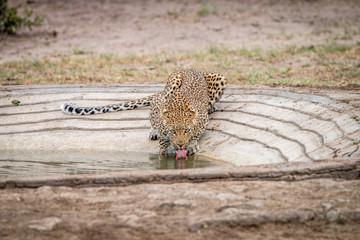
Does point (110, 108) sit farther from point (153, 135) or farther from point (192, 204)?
point (192, 204)

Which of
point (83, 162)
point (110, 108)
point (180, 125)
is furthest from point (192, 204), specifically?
point (110, 108)

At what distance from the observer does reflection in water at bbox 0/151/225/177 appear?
6710mm

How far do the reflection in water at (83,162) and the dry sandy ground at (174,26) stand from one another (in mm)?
6996

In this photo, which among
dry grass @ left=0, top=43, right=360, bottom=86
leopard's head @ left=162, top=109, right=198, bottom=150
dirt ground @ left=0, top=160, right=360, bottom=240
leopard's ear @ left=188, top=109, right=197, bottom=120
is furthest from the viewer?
dry grass @ left=0, top=43, right=360, bottom=86

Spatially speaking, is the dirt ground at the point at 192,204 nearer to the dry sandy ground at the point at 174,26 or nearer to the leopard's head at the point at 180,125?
the leopard's head at the point at 180,125

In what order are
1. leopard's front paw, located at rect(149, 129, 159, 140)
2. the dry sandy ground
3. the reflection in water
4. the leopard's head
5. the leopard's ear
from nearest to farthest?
the reflection in water → the leopard's head → the leopard's ear → leopard's front paw, located at rect(149, 129, 159, 140) → the dry sandy ground

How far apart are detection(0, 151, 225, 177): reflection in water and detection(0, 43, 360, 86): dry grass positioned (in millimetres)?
3318

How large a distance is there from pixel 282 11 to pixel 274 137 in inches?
516

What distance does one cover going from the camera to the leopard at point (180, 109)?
729 centimetres

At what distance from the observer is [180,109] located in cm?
752

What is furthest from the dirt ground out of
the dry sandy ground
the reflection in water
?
the dry sandy ground

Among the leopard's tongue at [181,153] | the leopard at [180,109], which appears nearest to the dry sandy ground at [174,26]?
the leopard at [180,109]

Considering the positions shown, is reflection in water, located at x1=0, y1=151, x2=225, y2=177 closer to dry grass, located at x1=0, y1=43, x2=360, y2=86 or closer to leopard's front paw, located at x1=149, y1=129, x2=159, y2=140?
leopard's front paw, located at x1=149, y1=129, x2=159, y2=140

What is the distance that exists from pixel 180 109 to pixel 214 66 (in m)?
4.97
